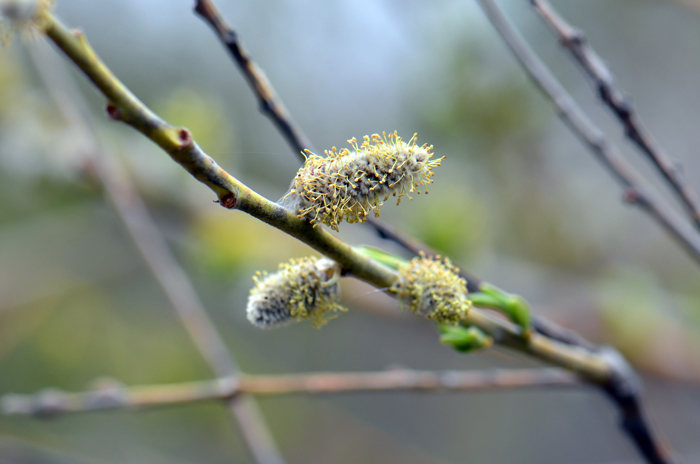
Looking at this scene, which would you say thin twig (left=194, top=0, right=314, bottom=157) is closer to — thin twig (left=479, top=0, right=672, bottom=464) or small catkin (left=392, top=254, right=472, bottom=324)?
small catkin (left=392, top=254, right=472, bottom=324)

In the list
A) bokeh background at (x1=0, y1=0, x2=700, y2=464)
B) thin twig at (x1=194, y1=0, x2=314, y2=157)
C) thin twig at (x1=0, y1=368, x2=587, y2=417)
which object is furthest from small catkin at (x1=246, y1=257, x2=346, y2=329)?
bokeh background at (x1=0, y1=0, x2=700, y2=464)

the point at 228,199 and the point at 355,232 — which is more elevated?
the point at 355,232

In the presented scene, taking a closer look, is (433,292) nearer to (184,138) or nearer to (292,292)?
(292,292)

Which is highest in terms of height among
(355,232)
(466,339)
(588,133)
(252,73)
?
(355,232)

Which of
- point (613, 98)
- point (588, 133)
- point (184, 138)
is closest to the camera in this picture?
point (184, 138)

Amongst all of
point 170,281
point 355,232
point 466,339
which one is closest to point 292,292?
point 466,339
